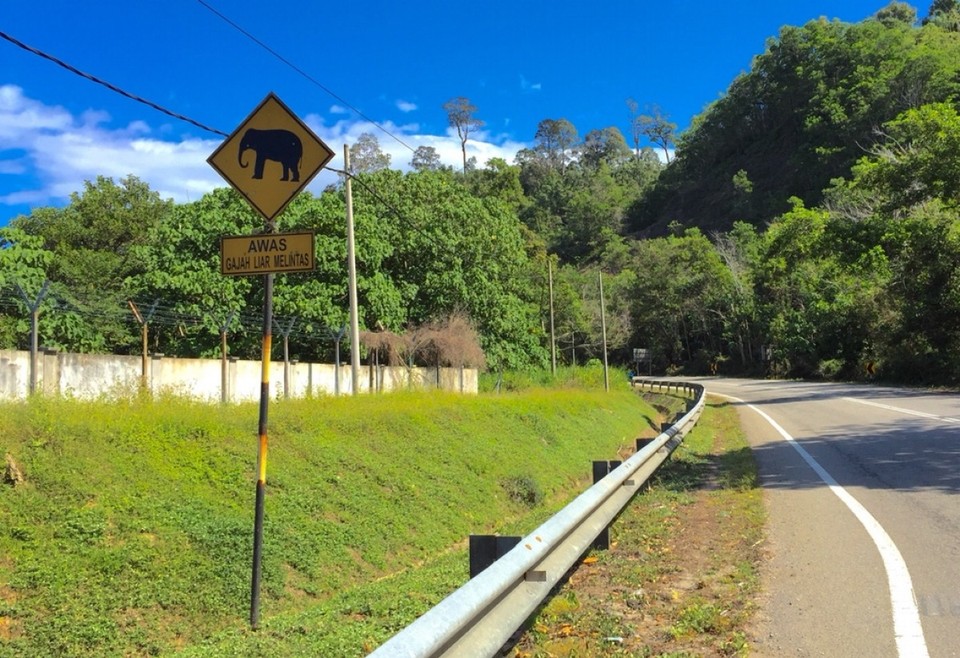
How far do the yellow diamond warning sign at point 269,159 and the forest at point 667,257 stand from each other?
7435mm

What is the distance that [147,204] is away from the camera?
45312mm

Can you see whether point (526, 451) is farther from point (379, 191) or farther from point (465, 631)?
point (379, 191)

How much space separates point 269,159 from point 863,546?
20.1 feet

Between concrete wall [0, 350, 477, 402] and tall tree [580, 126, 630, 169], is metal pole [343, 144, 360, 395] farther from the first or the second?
tall tree [580, 126, 630, 169]

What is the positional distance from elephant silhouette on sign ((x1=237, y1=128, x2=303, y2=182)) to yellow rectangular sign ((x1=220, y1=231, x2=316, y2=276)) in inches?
20.5

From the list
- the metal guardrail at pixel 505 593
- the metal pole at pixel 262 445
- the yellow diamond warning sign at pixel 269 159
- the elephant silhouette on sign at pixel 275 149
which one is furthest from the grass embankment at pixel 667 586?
the elephant silhouette on sign at pixel 275 149

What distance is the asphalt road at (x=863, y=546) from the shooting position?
457 centimetres

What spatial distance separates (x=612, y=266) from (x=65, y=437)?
91.4 meters

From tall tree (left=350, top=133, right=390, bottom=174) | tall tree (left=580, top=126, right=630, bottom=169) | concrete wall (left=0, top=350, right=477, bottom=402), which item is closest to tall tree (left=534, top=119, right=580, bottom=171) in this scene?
tall tree (left=580, top=126, right=630, bottom=169)

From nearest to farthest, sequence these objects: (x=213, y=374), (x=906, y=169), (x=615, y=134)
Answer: (x=213, y=374) → (x=906, y=169) → (x=615, y=134)

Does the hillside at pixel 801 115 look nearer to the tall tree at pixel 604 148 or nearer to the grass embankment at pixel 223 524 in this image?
the tall tree at pixel 604 148

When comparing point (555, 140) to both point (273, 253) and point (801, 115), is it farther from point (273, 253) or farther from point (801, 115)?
point (273, 253)

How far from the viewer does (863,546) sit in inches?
263

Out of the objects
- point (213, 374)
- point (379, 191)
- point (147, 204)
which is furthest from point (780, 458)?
point (147, 204)
